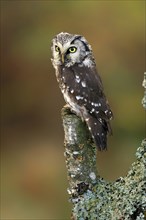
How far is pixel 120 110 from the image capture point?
9.23 metres

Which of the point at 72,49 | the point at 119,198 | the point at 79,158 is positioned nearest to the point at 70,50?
the point at 72,49

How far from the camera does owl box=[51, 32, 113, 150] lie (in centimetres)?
466

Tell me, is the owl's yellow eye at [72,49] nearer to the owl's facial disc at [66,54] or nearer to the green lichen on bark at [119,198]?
the owl's facial disc at [66,54]

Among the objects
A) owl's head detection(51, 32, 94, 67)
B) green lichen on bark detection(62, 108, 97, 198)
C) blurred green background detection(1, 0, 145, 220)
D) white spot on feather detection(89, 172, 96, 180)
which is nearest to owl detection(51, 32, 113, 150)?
owl's head detection(51, 32, 94, 67)

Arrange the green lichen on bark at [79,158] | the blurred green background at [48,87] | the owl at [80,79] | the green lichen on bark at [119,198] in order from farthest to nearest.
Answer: the blurred green background at [48,87] → the owl at [80,79] → the green lichen on bark at [79,158] → the green lichen on bark at [119,198]

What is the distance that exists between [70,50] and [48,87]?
4.62 m

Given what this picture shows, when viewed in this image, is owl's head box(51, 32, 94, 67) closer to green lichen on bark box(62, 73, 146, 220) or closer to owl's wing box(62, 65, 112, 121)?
owl's wing box(62, 65, 112, 121)

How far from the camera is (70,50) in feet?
16.7

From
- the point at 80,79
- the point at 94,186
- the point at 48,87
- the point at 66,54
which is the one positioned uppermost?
the point at 48,87

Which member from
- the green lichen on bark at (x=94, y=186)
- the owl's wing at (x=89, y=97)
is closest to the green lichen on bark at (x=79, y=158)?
the green lichen on bark at (x=94, y=186)

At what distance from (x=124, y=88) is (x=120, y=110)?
0.27 m

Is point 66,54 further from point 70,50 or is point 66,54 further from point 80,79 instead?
point 80,79

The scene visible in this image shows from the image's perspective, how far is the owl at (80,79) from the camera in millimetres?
4656

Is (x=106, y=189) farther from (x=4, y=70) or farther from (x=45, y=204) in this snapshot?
(x=4, y=70)
